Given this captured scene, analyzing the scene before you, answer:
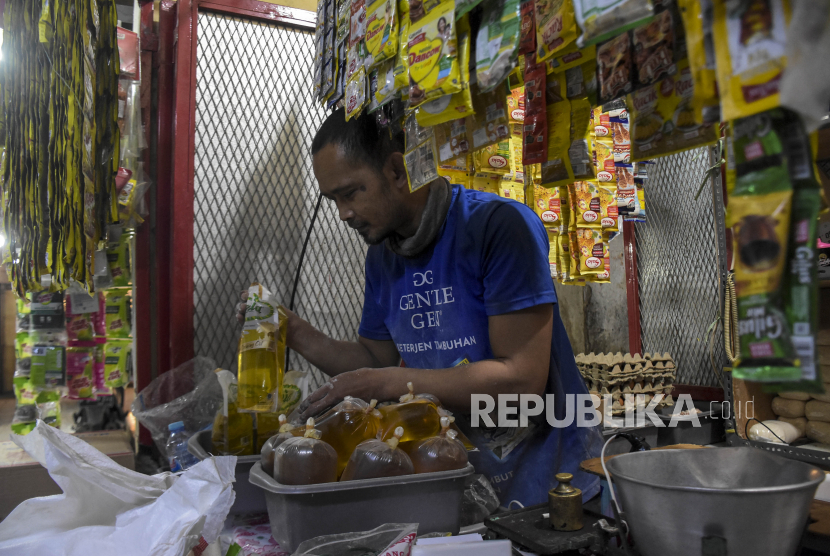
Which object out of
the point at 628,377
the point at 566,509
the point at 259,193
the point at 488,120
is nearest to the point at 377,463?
the point at 566,509

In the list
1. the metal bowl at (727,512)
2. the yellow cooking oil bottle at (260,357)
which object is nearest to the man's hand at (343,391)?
the yellow cooking oil bottle at (260,357)

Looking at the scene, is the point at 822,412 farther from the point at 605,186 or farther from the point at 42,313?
the point at 42,313

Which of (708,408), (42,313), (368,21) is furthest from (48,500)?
(708,408)

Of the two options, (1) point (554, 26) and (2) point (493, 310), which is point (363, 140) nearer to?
(2) point (493, 310)

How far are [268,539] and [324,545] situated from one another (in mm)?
286

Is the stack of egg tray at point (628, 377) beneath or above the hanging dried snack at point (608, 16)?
beneath

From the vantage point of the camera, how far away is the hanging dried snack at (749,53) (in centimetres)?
51

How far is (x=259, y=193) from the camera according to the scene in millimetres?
2518

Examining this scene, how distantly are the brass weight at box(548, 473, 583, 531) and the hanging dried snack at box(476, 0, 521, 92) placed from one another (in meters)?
0.64

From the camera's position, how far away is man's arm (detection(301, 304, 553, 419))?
139 cm

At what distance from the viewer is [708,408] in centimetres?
393

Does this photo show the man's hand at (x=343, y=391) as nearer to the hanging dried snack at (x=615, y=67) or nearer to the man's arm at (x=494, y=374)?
the man's arm at (x=494, y=374)

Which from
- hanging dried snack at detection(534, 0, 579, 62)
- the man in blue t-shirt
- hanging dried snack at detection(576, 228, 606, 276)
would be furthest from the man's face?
hanging dried snack at detection(576, 228, 606, 276)

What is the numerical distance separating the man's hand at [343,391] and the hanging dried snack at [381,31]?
0.73 m
